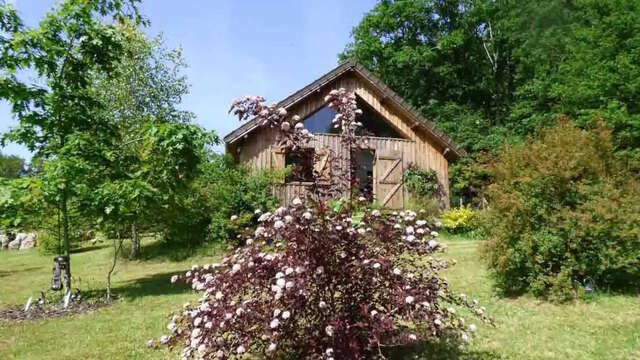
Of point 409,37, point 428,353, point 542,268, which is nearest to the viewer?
point 428,353

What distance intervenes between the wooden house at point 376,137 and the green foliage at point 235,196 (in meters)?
0.67

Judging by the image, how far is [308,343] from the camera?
3666 mm

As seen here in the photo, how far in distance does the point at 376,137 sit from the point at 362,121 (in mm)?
999

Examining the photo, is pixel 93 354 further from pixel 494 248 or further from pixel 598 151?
pixel 598 151

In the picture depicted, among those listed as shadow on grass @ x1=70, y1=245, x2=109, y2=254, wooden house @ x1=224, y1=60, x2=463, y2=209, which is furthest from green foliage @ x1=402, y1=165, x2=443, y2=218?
shadow on grass @ x1=70, y1=245, x2=109, y2=254

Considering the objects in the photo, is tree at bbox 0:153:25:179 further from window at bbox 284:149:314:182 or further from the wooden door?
window at bbox 284:149:314:182

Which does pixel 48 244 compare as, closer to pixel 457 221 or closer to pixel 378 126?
pixel 378 126

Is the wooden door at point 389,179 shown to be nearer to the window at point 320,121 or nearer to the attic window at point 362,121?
the attic window at point 362,121

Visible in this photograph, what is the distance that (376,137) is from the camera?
1591 cm

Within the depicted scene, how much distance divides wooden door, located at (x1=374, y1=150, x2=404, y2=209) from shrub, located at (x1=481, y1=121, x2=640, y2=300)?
8.83 m

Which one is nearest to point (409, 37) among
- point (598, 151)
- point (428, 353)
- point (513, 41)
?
point (513, 41)

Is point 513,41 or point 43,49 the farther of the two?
point 513,41

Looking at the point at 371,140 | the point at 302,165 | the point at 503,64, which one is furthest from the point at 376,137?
the point at 503,64

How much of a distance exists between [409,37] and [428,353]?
30656 mm
